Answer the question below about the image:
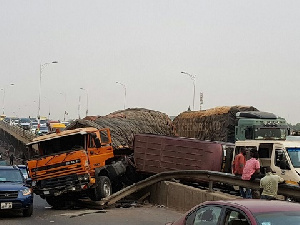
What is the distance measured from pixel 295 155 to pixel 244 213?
9.83 metres

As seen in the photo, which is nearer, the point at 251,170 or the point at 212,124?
the point at 251,170

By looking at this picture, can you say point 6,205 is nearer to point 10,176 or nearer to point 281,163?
point 10,176

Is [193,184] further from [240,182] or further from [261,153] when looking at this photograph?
[240,182]

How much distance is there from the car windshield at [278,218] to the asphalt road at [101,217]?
8.58 m

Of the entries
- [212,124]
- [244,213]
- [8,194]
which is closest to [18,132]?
[212,124]

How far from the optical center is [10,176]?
18.5 m

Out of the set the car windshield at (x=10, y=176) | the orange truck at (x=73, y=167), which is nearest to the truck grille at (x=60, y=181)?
the orange truck at (x=73, y=167)

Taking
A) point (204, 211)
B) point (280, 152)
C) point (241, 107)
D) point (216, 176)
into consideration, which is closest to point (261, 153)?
point (280, 152)

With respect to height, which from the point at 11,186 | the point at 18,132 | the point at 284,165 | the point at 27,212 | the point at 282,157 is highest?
the point at 282,157

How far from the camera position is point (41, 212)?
1944cm

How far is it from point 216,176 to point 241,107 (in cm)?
1951

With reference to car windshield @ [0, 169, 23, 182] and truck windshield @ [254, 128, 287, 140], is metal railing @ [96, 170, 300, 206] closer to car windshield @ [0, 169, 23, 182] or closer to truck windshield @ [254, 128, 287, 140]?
car windshield @ [0, 169, 23, 182]

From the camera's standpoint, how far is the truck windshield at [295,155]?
622 inches

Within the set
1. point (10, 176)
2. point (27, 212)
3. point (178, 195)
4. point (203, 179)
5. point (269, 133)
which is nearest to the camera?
point (203, 179)
